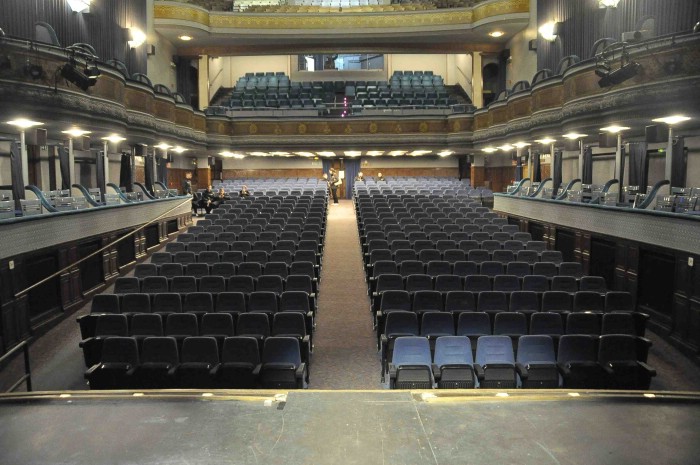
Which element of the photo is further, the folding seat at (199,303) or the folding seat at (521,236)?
the folding seat at (521,236)

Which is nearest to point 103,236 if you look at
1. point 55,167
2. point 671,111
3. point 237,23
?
point 55,167

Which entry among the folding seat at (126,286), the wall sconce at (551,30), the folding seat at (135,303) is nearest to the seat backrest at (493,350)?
the folding seat at (135,303)

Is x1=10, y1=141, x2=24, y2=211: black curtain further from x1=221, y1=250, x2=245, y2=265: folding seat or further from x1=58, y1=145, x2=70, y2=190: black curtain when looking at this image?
x1=221, y1=250, x2=245, y2=265: folding seat

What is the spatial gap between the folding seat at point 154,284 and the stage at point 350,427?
4411mm

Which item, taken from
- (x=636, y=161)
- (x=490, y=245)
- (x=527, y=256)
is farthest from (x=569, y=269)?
(x=636, y=161)

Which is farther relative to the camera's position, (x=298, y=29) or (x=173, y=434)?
(x=298, y=29)

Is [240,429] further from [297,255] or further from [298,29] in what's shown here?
[298,29]

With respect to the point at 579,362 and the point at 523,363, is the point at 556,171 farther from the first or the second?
the point at 523,363

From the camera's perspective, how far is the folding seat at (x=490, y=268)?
8672 millimetres

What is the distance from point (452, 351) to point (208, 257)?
5.42 meters

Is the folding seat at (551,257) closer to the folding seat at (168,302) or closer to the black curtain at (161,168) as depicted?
the folding seat at (168,302)

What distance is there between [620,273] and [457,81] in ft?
86.1

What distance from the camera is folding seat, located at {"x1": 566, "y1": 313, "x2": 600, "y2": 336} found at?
6234 millimetres

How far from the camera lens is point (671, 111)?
8.83 meters
